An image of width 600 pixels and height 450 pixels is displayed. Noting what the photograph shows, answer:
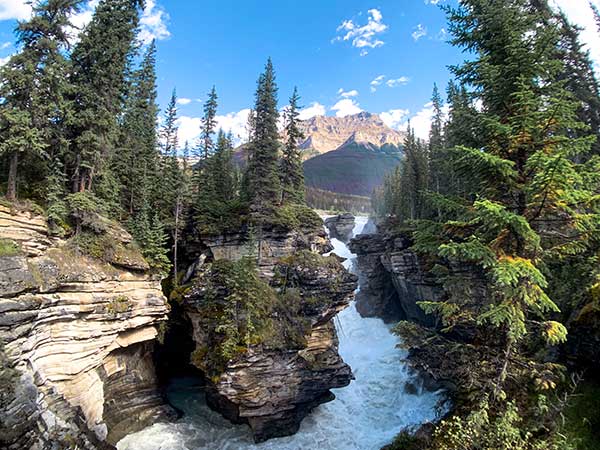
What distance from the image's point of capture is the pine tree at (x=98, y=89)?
755 inches

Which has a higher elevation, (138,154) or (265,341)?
(138,154)

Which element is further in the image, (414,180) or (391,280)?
(414,180)

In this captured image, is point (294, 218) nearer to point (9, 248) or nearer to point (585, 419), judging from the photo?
point (9, 248)

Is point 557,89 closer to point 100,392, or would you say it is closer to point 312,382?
point 312,382

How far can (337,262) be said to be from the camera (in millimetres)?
29141

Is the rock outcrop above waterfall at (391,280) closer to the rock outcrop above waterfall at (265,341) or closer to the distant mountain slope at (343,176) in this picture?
the rock outcrop above waterfall at (265,341)

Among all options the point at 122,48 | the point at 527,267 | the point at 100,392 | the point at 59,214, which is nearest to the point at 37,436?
the point at 100,392

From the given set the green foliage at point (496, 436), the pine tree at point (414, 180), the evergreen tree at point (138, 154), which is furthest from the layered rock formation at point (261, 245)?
the green foliage at point (496, 436)

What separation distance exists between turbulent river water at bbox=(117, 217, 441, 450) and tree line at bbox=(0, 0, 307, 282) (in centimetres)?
1095

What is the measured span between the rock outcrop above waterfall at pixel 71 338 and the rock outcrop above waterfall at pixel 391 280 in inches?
959

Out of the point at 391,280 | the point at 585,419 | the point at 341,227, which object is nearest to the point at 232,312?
the point at 585,419

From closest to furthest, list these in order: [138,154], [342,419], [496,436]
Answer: [496,436]
[342,419]
[138,154]

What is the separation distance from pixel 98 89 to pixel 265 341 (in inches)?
745

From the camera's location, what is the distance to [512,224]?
900 centimetres
